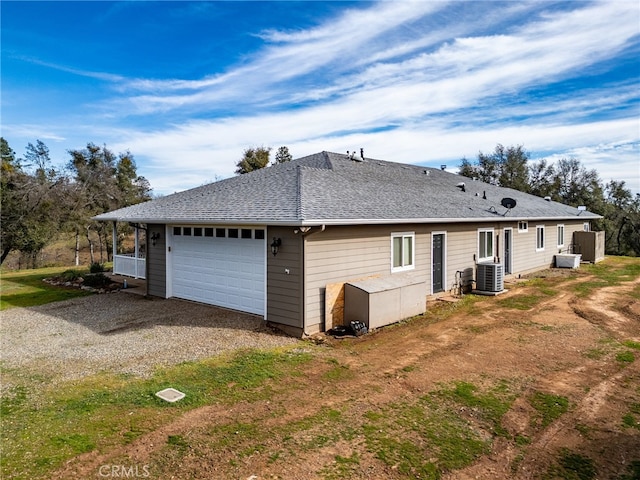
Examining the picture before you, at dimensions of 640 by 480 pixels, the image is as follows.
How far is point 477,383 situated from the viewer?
19.6ft

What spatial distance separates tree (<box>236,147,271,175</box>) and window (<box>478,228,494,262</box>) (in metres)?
20.4

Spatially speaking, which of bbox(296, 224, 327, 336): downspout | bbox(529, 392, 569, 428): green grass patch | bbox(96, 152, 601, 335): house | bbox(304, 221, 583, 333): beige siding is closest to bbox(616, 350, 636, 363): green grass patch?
bbox(529, 392, 569, 428): green grass patch

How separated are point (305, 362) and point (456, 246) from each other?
7.92 m

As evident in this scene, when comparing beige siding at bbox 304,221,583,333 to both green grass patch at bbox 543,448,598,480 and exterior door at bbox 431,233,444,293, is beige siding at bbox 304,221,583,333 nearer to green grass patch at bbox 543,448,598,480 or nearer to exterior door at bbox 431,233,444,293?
exterior door at bbox 431,233,444,293

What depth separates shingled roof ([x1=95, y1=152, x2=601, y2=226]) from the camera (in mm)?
9008

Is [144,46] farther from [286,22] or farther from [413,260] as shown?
[413,260]

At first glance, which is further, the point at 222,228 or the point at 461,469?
the point at 222,228

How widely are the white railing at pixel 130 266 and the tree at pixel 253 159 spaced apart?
16787 millimetres

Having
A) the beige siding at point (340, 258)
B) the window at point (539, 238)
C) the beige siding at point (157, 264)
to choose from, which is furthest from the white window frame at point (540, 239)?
the beige siding at point (157, 264)

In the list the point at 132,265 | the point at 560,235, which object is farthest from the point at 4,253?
the point at 560,235

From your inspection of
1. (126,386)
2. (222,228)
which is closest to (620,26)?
(222,228)

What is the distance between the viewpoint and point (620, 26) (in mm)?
11227

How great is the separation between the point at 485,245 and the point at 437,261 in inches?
133

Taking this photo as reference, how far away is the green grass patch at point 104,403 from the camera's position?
4055 millimetres
